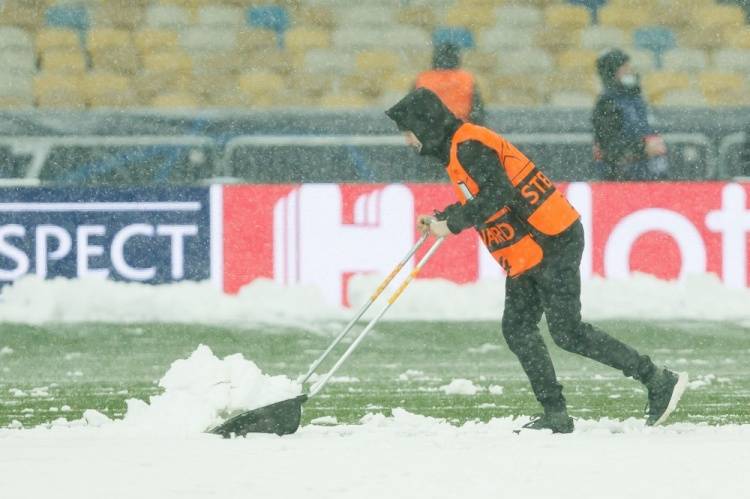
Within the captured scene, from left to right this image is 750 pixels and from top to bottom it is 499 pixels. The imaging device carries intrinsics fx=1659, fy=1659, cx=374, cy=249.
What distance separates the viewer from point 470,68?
52.6ft

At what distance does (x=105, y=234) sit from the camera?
40.1ft

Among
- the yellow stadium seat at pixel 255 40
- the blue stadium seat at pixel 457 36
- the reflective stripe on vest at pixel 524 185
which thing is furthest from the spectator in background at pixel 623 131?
the reflective stripe on vest at pixel 524 185

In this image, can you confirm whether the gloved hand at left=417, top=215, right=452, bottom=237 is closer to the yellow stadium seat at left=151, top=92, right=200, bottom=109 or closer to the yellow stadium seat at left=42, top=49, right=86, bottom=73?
the yellow stadium seat at left=151, top=92, right=200, bottom=109

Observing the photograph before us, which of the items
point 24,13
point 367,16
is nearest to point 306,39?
point 367,16

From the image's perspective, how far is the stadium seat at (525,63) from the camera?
16.1 metres

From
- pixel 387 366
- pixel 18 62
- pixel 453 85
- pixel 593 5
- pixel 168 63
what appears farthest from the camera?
pixel 593 5

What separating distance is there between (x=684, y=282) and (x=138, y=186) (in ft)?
13.7

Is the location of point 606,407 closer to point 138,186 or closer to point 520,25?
point 138,186

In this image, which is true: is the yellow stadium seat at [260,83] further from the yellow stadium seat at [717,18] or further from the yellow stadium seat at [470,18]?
the yellow stadium seat at [717,18]

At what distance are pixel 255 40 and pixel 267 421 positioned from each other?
946 centimetres

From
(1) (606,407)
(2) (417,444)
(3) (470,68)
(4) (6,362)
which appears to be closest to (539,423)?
(2) (417,444)

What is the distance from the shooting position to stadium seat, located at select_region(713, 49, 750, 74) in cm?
1638

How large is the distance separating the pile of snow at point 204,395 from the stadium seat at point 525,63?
8.92 m

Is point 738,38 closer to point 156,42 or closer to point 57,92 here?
point 156,42
